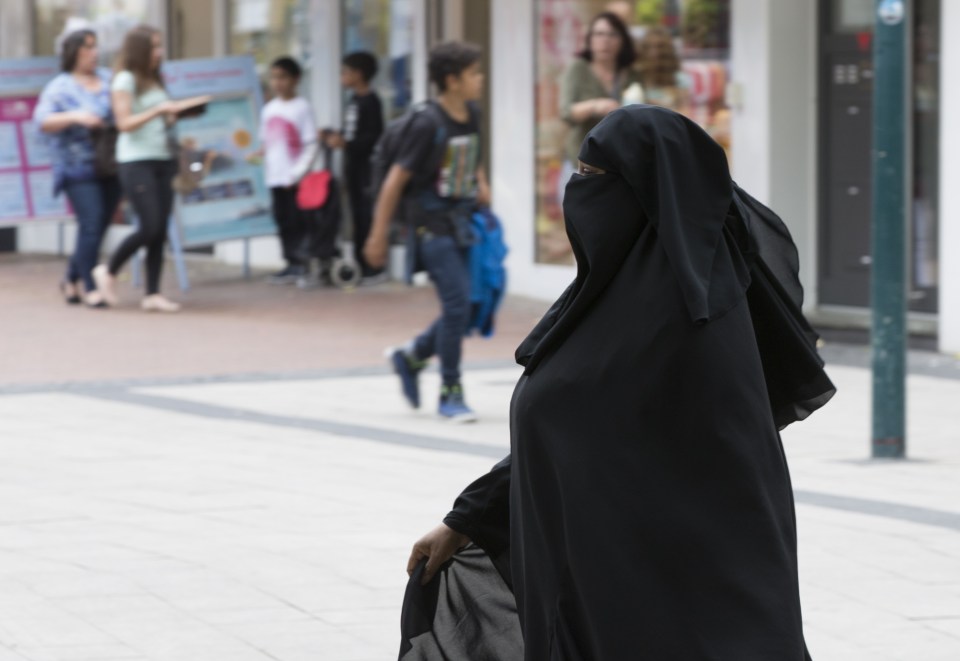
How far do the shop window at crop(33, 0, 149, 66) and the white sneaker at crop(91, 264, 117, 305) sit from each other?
5002mm

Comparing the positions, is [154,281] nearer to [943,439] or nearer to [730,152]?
[730,152]

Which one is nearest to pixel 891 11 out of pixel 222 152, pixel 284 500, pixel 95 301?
pixel 284 500

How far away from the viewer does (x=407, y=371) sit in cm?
1011

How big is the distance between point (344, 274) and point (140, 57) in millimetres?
2903

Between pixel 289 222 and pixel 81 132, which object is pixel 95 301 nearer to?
pixel 81 132

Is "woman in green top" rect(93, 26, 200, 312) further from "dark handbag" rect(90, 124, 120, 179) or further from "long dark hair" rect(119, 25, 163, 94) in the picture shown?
"dark handbag" rect(90, 124, 120, 179)

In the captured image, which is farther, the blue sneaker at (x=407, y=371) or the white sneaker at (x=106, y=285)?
the white sneaker at (x=106, y=285)

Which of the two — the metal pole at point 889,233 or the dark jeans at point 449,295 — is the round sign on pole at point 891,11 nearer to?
the metal pole at point 889,233

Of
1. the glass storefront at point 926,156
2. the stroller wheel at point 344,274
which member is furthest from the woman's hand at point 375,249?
the stroller wheel at point 344,274

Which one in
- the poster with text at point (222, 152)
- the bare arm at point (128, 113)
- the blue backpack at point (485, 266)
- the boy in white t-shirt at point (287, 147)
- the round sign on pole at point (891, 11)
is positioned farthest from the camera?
the boy in white t-shirt at point (287, 147)

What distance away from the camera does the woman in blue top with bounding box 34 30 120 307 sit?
1520 cm

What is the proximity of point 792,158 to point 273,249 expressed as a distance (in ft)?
20.7

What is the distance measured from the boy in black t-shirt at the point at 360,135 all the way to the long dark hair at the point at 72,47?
2.35 m

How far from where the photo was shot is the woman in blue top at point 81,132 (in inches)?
599
